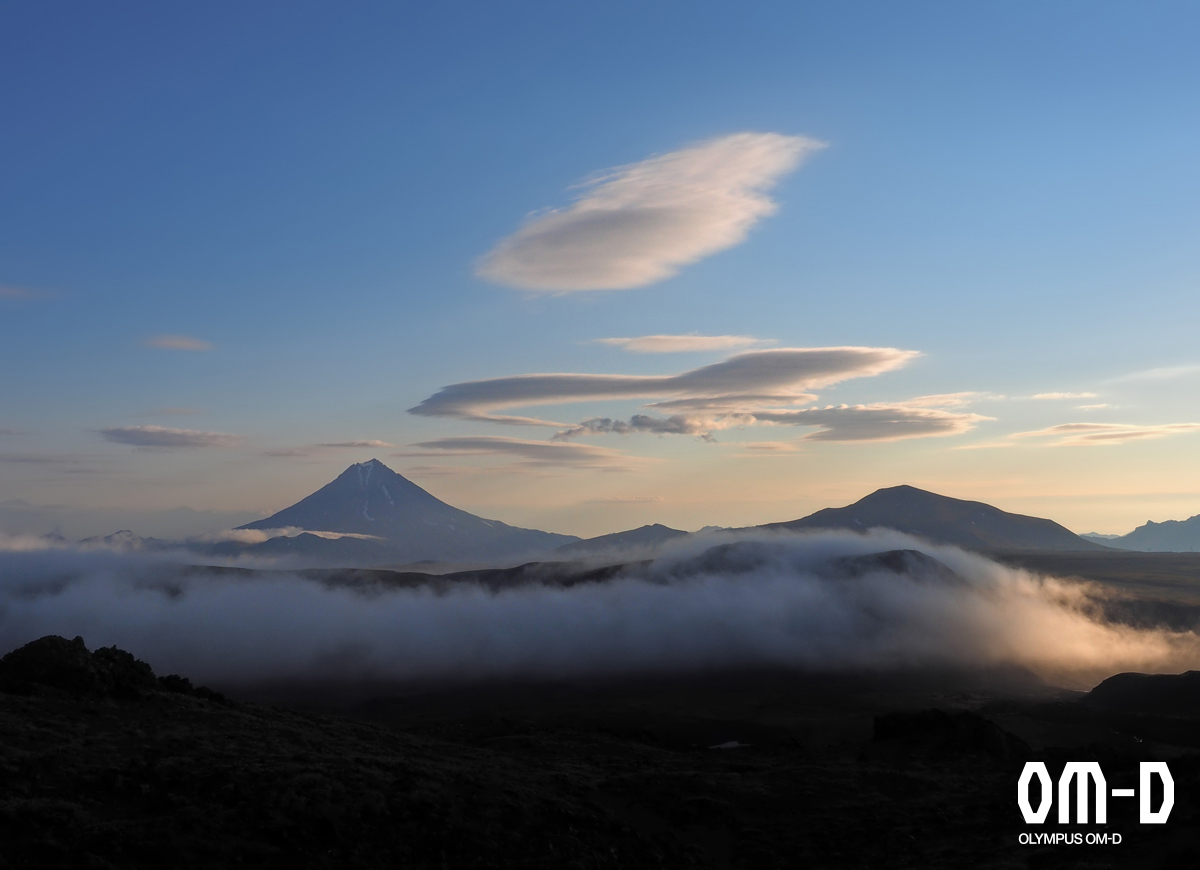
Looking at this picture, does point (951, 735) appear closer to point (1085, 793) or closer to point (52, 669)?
point (1085, 793)

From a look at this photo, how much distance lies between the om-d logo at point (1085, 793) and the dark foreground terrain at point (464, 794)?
2.53 ft

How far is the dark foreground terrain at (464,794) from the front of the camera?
33875 mm

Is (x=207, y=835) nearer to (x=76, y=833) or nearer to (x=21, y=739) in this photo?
(x=76, y=833)

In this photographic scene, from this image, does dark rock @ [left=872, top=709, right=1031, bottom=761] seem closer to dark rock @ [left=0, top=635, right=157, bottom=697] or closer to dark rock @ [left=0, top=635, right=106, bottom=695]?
dark rock @ [left=0, top=635, right=157, bottom=697]

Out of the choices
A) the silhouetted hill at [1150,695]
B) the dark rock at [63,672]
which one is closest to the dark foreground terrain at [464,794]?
the dark rock at [63,672]

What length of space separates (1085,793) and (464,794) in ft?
108

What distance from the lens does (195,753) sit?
44.7 meters

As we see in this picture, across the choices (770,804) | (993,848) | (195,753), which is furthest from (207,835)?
(993,848)

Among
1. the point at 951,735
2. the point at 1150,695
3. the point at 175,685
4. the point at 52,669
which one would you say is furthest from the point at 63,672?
the point at 1150,695

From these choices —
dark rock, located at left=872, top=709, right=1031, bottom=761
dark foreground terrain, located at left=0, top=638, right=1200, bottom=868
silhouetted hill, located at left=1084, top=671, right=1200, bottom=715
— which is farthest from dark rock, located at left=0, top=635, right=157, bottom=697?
silhouetted hill, located at left=1084, top=671, right=1200, bottom=715

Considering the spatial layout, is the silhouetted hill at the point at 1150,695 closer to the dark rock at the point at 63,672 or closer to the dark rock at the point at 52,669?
the dark rock at the point at 63,672

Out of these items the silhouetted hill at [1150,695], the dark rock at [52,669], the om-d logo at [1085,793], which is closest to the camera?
the om-d logo at [1085,793]

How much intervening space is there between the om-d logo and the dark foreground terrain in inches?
30.4

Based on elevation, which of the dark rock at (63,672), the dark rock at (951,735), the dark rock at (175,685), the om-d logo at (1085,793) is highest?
the dark rock at (63,672)
